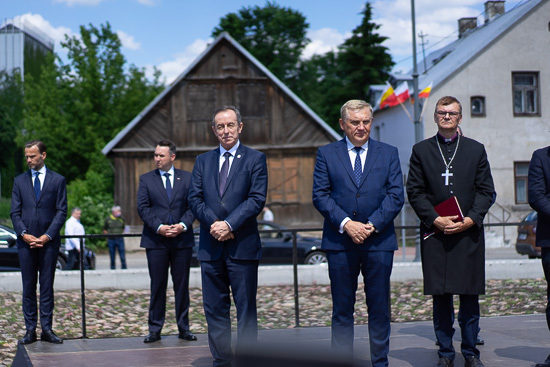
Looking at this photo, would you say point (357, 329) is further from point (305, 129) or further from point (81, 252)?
point (305, 129)

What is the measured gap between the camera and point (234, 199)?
6.25 metres

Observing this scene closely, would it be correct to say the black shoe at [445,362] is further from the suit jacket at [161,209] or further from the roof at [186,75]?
the roof at [186,75]

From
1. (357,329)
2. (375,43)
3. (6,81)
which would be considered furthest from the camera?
(6,81)

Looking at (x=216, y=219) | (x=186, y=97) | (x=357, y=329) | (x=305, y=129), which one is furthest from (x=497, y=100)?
(x=216, y=219)

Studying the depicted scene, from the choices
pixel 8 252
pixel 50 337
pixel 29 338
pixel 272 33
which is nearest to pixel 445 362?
pixel 50 337

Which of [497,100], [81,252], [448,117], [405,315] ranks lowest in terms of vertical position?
[405,315]

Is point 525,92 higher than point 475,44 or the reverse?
the reverse

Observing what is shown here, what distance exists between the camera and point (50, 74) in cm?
4606

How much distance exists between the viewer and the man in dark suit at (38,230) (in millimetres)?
7945

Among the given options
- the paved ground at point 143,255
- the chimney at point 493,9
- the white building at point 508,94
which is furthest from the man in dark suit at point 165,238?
the chimney at point 493,9

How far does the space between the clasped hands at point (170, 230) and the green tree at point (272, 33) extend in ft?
164

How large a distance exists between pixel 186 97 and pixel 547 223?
28.5 m

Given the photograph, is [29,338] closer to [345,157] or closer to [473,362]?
[345,157]

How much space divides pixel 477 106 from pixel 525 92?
2340 mm
